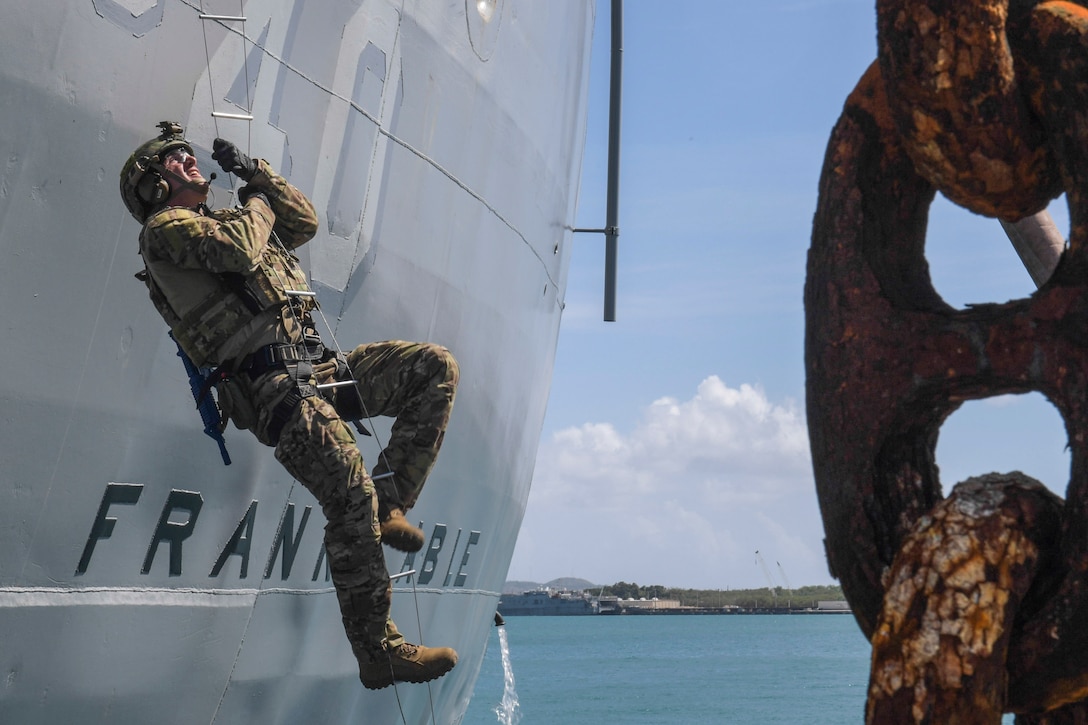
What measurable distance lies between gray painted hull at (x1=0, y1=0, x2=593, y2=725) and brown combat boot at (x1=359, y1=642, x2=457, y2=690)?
52.8 inches

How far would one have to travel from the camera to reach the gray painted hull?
15.2 feet

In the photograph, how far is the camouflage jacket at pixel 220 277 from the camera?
13.6 feet

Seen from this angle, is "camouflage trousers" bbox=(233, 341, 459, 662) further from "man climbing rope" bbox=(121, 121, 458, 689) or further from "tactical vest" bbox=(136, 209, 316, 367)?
"tactical vest" bbox=(136, 209, 316, 367)

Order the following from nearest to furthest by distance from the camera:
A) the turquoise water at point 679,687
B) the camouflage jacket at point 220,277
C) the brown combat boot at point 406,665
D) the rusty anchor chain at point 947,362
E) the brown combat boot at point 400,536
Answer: the rusty anchor chain at point 947,362 < the camouflage jacket at point 220,277 < the brown combat boot at point 406,665 < the brown combat boot at point 400,536 < the turquoise water at point 679,687

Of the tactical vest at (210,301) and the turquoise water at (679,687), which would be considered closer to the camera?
the tactical vest at (210,301)

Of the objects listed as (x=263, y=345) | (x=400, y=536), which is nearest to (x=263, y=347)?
(x=263, y=345)

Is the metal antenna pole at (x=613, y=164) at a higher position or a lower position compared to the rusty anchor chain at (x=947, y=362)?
higher

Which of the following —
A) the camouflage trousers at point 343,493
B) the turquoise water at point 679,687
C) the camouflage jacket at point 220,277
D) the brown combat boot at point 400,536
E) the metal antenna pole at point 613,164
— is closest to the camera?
the camouflage jacket at point 220,277

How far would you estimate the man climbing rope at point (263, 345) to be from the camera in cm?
420

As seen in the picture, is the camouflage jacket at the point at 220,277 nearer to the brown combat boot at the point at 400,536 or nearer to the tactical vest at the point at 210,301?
the tactical vest at the point at 210,301

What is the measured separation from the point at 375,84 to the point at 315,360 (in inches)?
92.2

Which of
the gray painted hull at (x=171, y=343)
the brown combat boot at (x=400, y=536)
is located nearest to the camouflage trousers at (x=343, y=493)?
the brown combat boot at (x=400, y=536)

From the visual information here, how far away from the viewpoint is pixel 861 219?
5.49 feet

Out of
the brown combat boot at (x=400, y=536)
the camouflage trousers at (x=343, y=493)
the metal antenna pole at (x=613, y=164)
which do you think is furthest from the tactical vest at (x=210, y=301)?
the metal antenna pole at (x=613, y=164)
